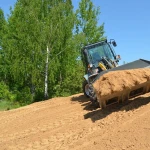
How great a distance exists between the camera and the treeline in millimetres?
21531

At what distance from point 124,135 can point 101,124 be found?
1530mm

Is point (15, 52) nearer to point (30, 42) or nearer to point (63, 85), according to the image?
point (30, 42)

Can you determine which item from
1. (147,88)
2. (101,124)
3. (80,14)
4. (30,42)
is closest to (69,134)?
(101,124)

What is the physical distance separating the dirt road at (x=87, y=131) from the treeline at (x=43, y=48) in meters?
11.6

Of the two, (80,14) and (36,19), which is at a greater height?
(80,14)

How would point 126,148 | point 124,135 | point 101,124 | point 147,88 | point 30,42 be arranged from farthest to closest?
point 30,42, point 147,88, point 101,124, point 124,135, point 126,148

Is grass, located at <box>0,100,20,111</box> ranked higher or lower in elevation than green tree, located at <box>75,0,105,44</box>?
lower

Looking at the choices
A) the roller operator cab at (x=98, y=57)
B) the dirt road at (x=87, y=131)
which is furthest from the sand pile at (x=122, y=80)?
the roller operator cab at (x=98, y=57)

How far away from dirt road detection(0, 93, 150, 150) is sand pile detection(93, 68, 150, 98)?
0.70 metres

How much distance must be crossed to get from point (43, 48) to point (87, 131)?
1495 cm

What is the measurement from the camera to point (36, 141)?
25.6 ft

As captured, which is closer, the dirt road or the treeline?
the dirt road

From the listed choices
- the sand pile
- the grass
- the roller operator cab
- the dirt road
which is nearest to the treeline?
the grass

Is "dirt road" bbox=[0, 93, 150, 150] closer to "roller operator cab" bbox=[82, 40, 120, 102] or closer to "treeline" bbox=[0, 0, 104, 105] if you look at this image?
"roller operator cab" bbox=[82, 40, 120, 102]
